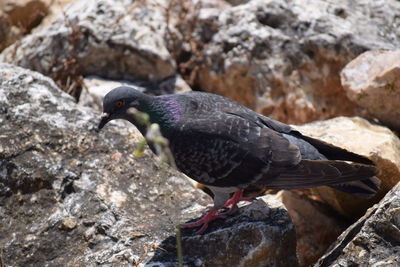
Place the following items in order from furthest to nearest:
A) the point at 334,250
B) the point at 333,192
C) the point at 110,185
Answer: the point at 333,192 → the point at 110,185 → the point at 334,250

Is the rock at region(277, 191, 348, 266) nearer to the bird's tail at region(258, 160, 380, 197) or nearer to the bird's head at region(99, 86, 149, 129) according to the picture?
A: the bird's tail at region(258, 160, 380, 197)

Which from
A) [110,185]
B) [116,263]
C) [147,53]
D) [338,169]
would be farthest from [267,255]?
[147,53]

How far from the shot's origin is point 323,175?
16.7 feet

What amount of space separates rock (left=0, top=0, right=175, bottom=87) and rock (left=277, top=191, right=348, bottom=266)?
2519 millimetres

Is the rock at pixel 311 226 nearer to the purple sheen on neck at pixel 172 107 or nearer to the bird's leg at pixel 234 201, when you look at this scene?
the bird's leg at pixel 234 201

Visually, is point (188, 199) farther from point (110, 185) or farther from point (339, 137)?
point (339, 137)

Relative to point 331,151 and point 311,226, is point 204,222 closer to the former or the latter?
point 331,151

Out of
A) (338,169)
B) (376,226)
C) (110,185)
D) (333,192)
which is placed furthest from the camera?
(333,192)

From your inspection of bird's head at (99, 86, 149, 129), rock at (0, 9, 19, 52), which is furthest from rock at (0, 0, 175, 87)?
→ bird's head at (99, 86, 149, 129)

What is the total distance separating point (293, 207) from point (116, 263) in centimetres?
235

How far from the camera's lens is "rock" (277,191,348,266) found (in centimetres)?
643

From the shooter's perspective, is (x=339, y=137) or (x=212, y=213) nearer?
(x=212, y=213)

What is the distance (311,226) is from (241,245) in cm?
173

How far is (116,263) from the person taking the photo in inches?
196
